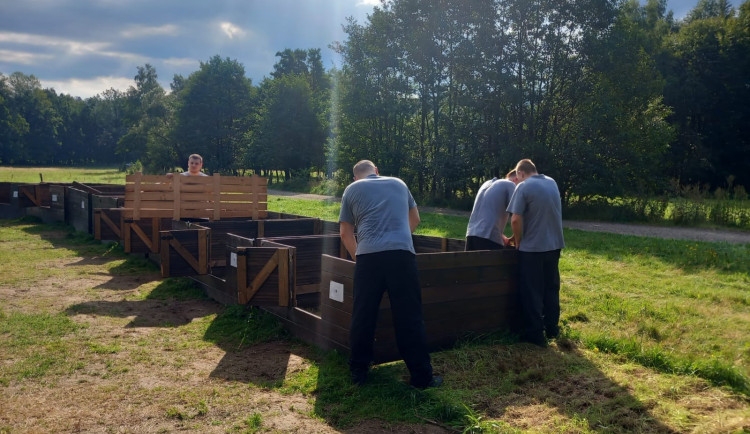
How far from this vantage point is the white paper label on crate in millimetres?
5363

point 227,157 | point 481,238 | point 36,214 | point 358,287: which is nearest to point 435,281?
point 358,287

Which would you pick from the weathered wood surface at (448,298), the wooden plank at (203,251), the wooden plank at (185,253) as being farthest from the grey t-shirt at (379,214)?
the wooden plank at (185,253)

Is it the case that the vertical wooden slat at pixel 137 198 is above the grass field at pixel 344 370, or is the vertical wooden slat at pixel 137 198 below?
above

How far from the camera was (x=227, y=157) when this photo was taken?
180 ft

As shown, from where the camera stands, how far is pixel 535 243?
5.96 m

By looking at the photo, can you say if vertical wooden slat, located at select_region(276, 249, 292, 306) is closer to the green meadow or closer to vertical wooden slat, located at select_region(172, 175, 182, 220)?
the green meadow

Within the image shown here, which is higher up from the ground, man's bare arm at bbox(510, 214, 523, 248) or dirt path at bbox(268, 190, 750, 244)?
man's bare arm at bbox(510, 214, 523, 248)

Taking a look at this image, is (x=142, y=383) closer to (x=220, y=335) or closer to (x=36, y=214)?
(x=220, y=335)

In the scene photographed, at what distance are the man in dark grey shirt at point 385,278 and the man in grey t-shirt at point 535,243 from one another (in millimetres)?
1662

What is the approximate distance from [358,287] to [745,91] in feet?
135

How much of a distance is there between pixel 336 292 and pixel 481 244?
2.07 m

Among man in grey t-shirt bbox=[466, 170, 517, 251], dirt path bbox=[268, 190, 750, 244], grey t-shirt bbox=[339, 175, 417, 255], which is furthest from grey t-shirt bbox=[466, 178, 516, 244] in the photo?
dirt path bbox=[268, 190, 750, 244]

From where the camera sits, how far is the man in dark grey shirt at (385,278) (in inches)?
184

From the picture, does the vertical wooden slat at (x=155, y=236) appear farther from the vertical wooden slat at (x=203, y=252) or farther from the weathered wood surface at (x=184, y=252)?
the vertical wooden slat at (x=203, y=252)
